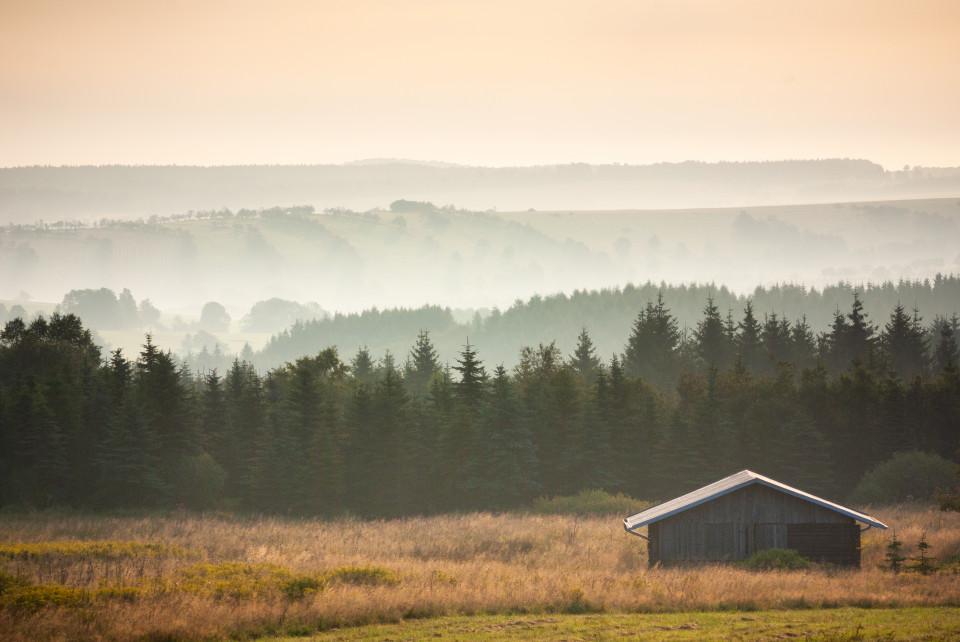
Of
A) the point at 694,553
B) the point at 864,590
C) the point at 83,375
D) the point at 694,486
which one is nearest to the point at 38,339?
the point at 83,375

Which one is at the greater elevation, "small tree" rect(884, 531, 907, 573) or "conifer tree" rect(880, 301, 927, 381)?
"conifer tree" rect(880, 301, 927, 381)

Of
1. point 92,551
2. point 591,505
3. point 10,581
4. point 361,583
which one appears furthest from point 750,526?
point 10,581

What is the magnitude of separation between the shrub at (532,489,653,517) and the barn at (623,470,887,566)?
23202 millimetres

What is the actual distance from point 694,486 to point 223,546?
1607 inches

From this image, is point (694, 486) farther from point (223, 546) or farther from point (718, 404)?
point (223, 546)

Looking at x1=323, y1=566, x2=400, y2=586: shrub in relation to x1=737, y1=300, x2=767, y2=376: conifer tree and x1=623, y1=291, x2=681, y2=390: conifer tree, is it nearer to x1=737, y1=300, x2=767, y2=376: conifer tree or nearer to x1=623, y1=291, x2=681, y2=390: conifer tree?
x1=623, y1=291, x2=681, y2=390: conifer tree

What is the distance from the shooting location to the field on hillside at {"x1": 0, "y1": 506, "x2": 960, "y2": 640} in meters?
21.8

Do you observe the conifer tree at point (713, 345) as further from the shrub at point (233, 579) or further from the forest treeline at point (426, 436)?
the shrub at point (233, 579)

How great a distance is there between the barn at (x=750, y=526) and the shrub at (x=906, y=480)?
30.7 metres

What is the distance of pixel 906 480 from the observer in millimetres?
63469

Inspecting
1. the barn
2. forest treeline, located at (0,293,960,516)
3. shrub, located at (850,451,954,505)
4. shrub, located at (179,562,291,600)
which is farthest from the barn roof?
shrub, located at (850,451,954,505)

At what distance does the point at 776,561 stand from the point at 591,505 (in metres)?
28.6

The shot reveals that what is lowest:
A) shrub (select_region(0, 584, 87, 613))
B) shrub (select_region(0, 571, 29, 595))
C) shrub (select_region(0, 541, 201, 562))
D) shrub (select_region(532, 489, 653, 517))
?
shrub (select_region(532, 489, 653, 517))

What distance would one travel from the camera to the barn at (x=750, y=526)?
116ft
